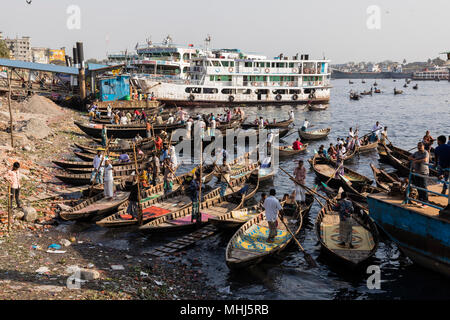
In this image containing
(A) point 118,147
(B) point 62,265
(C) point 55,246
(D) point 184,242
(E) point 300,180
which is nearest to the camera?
(B) point 62,265

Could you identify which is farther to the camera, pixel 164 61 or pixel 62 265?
pixel 164 61

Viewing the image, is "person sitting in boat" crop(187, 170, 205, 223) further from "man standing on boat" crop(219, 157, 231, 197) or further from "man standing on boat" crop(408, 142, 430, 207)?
"man standing on boat" crop(408, 142, 430, 207)

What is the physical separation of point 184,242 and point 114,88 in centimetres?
3536

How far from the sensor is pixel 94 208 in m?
16.0

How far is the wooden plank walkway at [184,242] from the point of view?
1348cm

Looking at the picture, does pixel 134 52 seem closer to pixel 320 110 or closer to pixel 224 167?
pixel 320 110

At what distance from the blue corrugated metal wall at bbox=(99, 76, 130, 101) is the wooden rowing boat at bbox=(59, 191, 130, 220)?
30.3 meters

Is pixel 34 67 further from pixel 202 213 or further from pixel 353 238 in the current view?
pixel 353 238

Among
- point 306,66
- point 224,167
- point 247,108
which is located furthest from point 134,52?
point 224,167

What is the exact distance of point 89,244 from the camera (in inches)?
543

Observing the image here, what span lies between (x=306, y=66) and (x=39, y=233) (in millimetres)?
56066

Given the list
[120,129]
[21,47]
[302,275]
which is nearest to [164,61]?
[120,129]

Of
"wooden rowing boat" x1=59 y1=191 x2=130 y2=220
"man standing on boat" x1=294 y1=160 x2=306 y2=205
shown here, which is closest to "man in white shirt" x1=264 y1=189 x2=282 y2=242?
"man standing on boat" x1=294 y1=160 x2=306 y2=205

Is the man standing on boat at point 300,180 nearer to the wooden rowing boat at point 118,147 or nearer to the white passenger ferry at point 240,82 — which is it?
the wooden rowing boat at point 118,147
